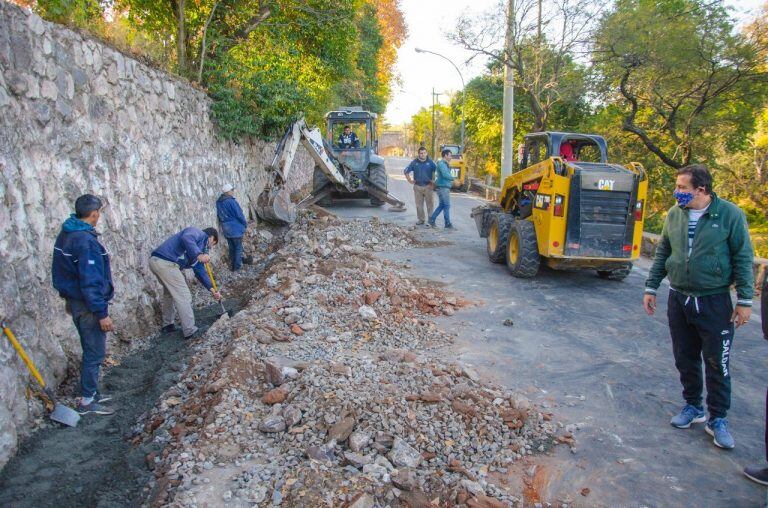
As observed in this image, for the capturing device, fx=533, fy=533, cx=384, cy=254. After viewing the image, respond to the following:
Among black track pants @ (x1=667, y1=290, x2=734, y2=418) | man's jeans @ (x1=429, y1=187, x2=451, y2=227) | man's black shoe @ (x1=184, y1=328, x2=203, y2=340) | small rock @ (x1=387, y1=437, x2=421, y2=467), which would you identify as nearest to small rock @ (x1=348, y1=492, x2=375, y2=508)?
small rock @ (x1=387, y1=437, x2=421, y2=467)

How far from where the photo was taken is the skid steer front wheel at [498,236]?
8.68 metres

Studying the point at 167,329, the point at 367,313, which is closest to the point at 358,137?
the point at 167,329

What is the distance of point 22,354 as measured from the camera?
4.02 metres

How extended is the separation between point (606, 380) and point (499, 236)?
13.7ft

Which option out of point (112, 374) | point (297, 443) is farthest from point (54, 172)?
point (297, 443)

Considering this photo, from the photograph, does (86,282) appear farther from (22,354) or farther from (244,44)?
(244,44)

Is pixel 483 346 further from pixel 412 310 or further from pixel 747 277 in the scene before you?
pixel 747 277

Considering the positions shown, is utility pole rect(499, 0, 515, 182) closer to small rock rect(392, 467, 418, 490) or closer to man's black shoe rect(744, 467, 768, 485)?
man's black shoe rect(744, 467, 768, 485)

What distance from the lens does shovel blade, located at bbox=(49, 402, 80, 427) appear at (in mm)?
4191

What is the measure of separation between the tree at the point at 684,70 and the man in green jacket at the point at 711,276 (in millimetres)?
10440

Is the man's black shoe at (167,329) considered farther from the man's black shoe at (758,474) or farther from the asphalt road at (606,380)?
the man's black shoe at (758,474)

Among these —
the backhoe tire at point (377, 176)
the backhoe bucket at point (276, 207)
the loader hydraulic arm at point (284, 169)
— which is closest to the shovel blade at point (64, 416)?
the loader hydraulic arm at point (284, 169)

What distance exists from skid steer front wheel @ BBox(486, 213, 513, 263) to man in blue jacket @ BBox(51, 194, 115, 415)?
19.6ft

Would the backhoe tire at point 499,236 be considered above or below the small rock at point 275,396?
above
